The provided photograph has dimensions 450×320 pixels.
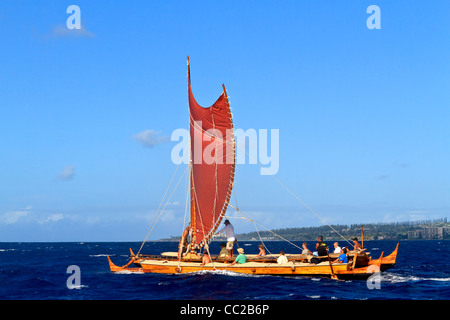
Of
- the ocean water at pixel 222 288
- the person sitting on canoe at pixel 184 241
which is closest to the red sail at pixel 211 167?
the person sitting on canoe at pixel 184 241

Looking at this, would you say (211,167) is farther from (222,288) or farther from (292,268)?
(222,288)

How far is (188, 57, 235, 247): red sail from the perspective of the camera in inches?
1439

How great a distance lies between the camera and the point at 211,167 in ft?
121

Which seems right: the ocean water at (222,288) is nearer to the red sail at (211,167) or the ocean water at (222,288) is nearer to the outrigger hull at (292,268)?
the outrigger hull at (292,268)

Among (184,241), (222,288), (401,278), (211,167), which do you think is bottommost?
(401,278)

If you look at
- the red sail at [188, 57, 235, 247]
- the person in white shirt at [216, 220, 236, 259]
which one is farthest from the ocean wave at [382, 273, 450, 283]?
the red sail at [188, 57, 235, 247]

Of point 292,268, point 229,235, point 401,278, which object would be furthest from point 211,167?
point 401,278

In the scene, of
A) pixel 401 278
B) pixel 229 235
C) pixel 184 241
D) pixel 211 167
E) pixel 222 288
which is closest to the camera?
pixel 222 288

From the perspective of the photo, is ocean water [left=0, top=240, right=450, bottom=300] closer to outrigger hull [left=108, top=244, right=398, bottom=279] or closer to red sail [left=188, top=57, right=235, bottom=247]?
outrigger hull [left=108, top=244, right=398, bottom=279]

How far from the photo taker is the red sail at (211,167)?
120 feet

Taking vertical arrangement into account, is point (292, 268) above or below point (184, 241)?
below

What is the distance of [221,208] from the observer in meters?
36.4

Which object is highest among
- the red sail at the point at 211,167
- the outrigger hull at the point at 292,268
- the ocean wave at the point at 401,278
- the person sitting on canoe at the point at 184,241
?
the red sail at the point at 211,167
